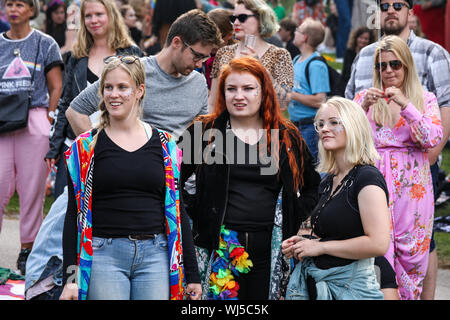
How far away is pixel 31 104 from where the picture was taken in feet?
20.7

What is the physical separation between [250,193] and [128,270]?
32.1 inches

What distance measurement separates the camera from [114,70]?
151 inches

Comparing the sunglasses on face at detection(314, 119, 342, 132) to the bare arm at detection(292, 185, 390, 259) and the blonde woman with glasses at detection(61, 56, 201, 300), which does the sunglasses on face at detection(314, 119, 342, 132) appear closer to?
the bare arm at detection(292, 185, 390, 259)

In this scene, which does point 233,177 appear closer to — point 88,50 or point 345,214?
point 345,214

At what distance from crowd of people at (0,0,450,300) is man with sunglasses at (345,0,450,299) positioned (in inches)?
0.4

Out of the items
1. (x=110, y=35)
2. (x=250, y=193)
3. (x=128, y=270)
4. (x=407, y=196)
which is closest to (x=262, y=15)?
(x=110, y=35)

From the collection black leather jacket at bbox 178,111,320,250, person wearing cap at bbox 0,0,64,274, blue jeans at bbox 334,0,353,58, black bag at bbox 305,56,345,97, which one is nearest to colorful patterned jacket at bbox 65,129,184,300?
black leather jacket at bbox 178,111,320,250

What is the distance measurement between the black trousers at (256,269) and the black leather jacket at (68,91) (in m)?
2.06

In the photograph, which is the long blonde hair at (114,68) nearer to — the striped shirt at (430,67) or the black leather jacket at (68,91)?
the black leather jacket at (68,91)

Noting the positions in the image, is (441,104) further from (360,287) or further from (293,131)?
(360,287)

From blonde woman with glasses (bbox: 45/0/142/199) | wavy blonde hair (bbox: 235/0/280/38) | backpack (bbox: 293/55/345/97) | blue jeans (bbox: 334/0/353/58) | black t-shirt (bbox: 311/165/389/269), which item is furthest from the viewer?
blue jeans (bbox: 334/0/353/58)

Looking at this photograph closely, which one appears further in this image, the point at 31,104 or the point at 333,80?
the point at 333,80

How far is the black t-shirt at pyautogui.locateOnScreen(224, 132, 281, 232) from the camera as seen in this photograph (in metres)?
4.02
